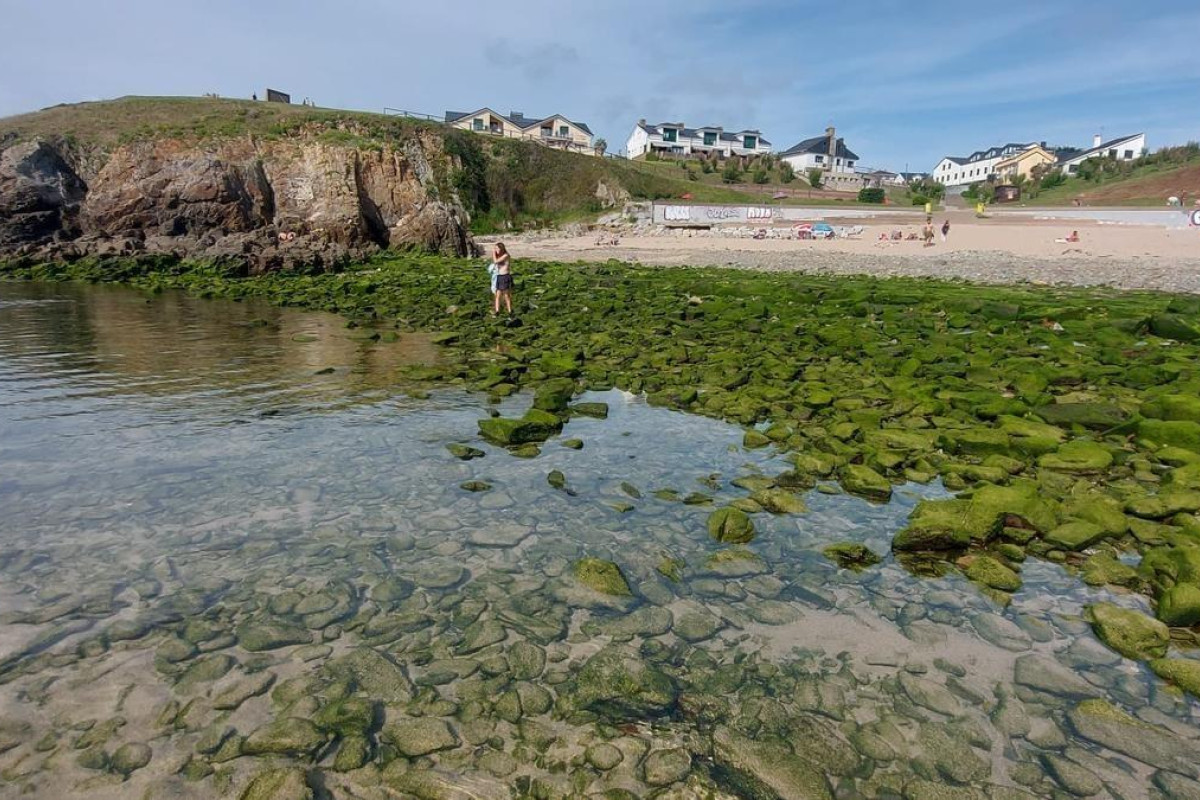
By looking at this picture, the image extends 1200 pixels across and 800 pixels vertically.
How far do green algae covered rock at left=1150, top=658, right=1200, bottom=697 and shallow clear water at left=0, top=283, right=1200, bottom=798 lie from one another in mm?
237

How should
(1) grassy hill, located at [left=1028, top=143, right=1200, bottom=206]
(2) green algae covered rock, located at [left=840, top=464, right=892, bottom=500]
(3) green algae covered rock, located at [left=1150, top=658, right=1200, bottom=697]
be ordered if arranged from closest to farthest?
1. (3) green algae covered rock, located at [left=1150, top=658, right=1200, bottom=697]
2. (2) green algae covered rock, located at [left=840, top=464, right=892, bottom=500]
3. (1) grassy hill, located at [left=1028, top=143, right=1200, bottom=206]

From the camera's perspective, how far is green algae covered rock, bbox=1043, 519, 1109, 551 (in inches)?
269

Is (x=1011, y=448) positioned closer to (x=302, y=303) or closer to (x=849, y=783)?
(x=849, y=783)

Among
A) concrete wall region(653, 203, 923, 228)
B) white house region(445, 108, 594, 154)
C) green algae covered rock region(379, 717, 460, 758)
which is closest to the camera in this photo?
green algae covered rock region(379, 717, 460, 758)

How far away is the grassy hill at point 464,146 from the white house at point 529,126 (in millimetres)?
29779

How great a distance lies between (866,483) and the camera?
27.5ft

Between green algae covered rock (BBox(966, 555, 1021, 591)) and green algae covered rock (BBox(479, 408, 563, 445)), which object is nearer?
green algae covered rock (BBox(966, 555, 1021, 591))

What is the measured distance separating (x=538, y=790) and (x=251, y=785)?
5.55 feet

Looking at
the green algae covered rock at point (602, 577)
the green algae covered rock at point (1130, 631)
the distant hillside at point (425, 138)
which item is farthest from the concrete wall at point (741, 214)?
the green algae covered rock at point (1130, 631)

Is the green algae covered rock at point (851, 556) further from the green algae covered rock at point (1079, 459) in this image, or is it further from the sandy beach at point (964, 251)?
the sandy beach at point (964, 251)

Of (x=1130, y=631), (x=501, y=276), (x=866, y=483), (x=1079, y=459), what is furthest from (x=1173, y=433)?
(x=501, y=276)

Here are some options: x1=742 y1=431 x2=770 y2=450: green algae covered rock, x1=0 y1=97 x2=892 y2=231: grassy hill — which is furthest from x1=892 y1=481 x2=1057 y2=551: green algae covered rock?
x1=0 y1=97 x2=892 y2=231: grassy hill

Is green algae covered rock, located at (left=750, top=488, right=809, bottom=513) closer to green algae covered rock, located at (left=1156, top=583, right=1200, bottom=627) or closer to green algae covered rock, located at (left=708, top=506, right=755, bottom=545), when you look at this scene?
green algae covered rock, located at (left=708, top=506, right=755, bottom=545)

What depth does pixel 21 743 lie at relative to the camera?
13.9 feet
